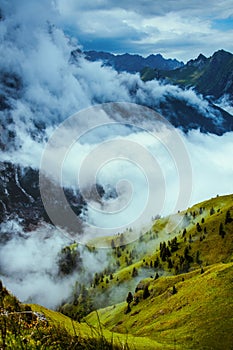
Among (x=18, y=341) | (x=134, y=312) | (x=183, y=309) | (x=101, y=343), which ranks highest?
(x=134, y=312)

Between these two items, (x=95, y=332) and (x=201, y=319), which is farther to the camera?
(x=201, y=319)

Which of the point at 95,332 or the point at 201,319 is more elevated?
the point at 201,319

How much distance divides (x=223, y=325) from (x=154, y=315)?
179 ft

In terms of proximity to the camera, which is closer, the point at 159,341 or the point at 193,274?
the point at 159,341

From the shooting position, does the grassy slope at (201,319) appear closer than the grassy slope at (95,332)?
No

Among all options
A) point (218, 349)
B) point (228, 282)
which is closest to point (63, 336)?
point (218, 349)

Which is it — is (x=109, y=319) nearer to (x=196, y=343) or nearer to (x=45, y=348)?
(x=196, y=343)

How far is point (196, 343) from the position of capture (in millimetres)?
72938

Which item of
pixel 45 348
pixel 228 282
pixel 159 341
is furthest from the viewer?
pixel 228 282

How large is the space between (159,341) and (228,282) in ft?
108

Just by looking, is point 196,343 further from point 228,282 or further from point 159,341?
point 228,282

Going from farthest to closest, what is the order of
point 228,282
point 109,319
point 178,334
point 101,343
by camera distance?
point 109,319, point 228,282, point 178,334, point 101,343

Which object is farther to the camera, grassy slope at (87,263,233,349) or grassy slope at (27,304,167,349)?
grassy slope at (87,263,233,349)

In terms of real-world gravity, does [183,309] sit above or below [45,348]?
above
